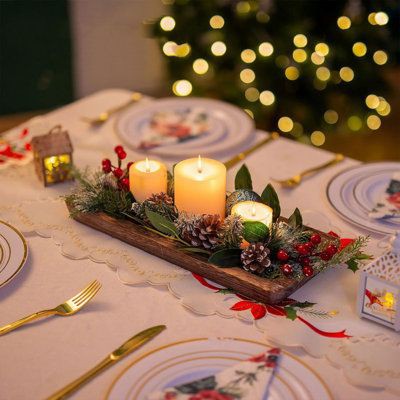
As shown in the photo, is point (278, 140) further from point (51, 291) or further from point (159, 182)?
point (51, 291)

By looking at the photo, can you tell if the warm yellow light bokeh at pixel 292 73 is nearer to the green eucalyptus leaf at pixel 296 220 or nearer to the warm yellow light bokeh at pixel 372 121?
the warm yellow light bokeh at pixel 372 121

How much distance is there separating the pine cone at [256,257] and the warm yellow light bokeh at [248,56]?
194cm

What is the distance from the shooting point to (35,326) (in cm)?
100

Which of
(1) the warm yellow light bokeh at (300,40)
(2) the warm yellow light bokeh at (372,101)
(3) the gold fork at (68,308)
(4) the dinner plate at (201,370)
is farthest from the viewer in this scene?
(2) the warm yellow light bokeh at (372,101)

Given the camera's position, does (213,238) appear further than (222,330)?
Yes

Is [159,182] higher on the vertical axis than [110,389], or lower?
higher

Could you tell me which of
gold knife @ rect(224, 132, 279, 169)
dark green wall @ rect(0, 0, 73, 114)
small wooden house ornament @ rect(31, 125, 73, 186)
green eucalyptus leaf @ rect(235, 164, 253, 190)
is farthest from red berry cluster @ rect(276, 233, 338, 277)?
dark green wall @ rect(0, 0, 73, 114)

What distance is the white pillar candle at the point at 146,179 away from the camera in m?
1.22

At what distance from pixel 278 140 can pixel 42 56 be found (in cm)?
202

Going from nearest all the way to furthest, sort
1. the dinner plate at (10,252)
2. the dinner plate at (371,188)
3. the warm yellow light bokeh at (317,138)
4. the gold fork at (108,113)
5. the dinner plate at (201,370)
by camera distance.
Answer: the dinner plate at (201,370) → the dinner plate at (10,252) → the dinner plate at (371,188) → the gold fork at (108,113) → the warm yellow light bokeh at (317,138)

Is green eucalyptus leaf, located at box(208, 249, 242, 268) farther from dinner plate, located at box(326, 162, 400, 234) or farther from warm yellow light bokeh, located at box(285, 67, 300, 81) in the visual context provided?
warm yellow light bokeh, located at box(285, 67, 300, 81)

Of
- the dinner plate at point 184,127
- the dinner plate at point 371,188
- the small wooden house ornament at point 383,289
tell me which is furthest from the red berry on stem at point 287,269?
the dinner plate at point 184,127

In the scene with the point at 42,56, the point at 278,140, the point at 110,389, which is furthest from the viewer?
the point at 42,56

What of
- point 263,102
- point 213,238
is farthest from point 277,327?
point 263,102
